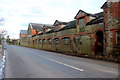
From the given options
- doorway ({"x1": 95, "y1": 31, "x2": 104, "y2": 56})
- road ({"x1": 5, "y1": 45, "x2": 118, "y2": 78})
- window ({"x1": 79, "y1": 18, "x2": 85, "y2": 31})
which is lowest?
road ({"x1": 5, "y1": 45, "x2": 118, "y2": 78})

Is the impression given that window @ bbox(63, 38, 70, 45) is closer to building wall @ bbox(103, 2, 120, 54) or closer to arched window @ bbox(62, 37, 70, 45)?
arched window @ bbox(62, 37, 70, 45)

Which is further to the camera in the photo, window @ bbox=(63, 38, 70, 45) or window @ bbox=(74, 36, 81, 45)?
window @ bbox=(63, 38, 70, 45)

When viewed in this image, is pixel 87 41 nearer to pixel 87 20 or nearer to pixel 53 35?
pixel 87 20

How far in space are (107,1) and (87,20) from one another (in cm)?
387

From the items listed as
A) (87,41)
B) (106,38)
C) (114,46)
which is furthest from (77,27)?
(114,46)

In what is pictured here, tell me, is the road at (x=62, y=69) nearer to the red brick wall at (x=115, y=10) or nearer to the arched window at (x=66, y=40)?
the red brick wall at (x=115, y=10)

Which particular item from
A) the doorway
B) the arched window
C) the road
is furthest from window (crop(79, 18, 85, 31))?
the road

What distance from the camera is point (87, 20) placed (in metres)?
15.3

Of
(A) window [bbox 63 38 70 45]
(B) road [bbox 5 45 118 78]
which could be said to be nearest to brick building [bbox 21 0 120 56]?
(A) window [bbox 63 38 70 45]

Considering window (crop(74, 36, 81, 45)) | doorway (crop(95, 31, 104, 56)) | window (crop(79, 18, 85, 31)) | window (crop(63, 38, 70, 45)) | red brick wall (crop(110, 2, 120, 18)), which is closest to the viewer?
red brick wall (crop(110, 2, 120, 18))

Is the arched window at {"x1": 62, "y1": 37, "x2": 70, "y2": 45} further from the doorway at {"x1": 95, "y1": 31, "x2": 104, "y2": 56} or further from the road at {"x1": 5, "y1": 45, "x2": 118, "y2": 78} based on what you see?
the road at {"x1": 5, "y1": 45, "x2": 118, "y2": 78}

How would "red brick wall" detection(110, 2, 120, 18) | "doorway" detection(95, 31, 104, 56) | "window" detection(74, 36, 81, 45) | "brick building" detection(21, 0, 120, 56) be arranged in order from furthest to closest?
1. "window" detection(74, 36, 81, 45)
2. "doorway" detection(95, 31, 104, 56)
3. "brick building" detection(21, 0, 120, 56)
4. "red brick wall" detection(110, 2, 120, 18)

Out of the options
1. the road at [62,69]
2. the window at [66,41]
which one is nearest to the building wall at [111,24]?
the road at [62,69]

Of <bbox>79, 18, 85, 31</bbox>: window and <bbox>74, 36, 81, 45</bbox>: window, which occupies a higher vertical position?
<bbox>79, 18, 85, 31</bbox>: window
